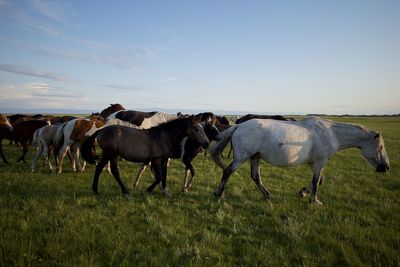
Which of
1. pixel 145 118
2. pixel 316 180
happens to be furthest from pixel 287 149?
pixel 145 118

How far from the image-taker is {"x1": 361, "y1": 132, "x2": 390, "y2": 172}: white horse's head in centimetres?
714

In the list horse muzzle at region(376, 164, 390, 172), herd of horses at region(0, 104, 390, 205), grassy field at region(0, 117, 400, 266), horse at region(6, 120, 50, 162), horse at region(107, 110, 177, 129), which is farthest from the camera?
horse at region(6, 120, 50, 162)

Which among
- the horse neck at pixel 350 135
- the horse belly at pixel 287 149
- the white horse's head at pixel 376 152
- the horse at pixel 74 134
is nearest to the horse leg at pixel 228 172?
the horse belly at pixel 287 149

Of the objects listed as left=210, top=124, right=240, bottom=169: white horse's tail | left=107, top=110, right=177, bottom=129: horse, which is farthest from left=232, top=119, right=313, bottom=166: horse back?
left=107, top=110, right=177, bottom=129: horse

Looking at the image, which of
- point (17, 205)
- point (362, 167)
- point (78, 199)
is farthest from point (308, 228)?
point (362, 167)

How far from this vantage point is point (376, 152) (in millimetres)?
7180

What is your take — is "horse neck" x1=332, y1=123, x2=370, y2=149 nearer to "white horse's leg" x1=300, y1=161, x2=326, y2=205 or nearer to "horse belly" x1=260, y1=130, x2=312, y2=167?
"white horse's leg" x1=300, y1=161, x2=326, y2=205

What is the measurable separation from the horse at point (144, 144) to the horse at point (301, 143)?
44.9 inches

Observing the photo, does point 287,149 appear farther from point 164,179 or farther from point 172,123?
point 164,179

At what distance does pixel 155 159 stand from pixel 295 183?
5.12m

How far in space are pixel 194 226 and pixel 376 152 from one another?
Result: 5.31 m

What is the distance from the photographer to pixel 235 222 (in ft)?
17.9

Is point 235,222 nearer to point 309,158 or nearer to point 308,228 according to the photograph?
point 308,228

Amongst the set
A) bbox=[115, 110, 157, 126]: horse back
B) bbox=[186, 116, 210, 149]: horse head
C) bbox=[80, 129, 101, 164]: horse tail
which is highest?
bbox=[115, 110, 157, 126]: horse back
